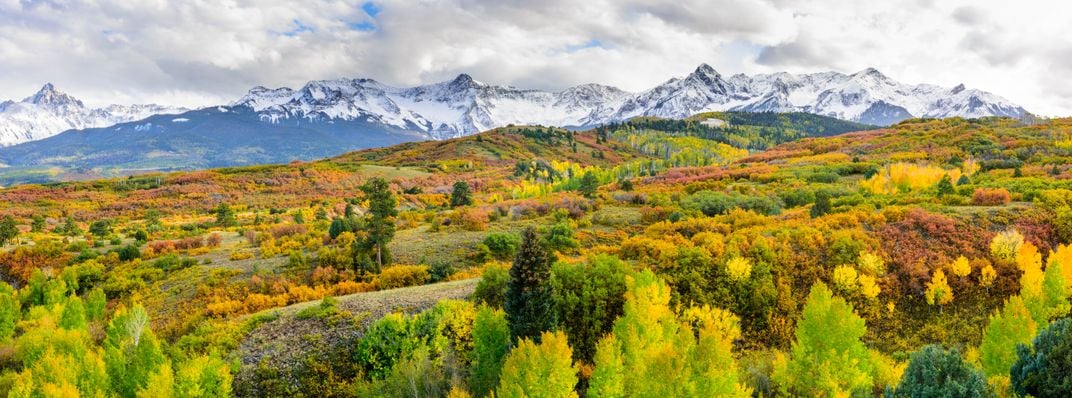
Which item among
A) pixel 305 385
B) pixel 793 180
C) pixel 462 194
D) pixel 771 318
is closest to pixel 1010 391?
pixel 771 318

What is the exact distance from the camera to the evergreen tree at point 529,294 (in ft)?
62.0

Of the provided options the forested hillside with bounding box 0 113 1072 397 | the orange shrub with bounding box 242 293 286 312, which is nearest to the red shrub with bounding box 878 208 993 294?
the forested hillside with bounding box 0 113 1072 397

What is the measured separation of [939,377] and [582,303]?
1274 centimetres

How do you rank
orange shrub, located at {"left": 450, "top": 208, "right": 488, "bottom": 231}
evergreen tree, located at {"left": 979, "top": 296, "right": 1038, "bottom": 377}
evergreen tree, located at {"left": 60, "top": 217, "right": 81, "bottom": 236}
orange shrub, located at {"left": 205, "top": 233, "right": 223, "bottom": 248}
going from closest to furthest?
evergreen tree, located at {"left": 979, "top": 296, "right": 1038, "bottom": 377}, orange shrub, located at {"left": 205, "top": 233, "right": 223, "bottom": 248}, orange shrub, located at {"left": 450, "top": 208, "right": 488, "bottom": 231}, evergreen tree, located at {"left": 60, "top": 217, "right": 81, "bottom": 236}

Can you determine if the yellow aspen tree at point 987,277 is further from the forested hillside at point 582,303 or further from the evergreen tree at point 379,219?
the evergreen tree at point 379,219

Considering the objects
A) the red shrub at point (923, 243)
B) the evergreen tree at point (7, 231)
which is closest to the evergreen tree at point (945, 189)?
the red shrub at point (923, 243)

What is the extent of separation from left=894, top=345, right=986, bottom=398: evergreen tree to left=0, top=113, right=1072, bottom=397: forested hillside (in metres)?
0.06

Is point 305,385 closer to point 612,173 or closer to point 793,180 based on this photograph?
point 793,180

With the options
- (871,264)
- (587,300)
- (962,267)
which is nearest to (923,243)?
(962,267)

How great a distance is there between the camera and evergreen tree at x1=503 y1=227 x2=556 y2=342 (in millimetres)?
18891

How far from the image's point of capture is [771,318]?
78.6ft

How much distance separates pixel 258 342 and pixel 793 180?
60.1 m

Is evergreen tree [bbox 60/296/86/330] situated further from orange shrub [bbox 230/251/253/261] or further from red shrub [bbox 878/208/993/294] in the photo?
red shrub [bbox 878/208/993/294]

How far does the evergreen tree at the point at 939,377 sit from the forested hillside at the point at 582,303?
6cm
